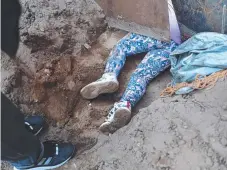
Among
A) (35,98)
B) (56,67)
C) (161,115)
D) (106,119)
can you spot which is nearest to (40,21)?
(56,67)

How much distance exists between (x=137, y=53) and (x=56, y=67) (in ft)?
2.02

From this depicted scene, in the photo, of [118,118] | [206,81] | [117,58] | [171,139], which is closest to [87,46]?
[117,58]

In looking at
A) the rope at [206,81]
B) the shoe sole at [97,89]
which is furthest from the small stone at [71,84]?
the rope at [206,81]

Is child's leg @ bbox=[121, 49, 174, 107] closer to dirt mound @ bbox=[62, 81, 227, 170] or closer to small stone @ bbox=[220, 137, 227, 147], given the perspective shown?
dirt mound @ bbox=[62, 81, 227, 170]

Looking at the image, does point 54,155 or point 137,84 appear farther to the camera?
point 137,84

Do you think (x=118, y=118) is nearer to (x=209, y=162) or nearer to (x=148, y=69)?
(x=148, y=69)

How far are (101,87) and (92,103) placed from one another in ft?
0.66

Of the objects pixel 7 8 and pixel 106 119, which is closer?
pixel 7 8

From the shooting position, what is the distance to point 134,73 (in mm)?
2713

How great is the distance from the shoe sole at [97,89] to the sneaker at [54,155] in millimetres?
434

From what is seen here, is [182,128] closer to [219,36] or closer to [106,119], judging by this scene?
[106,119]

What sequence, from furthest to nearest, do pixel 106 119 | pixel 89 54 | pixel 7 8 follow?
pixel 89 54, pixel 106 119, pixel 7 8

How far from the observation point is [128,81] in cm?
282

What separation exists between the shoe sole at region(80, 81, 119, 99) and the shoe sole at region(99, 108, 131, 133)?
0.82 feet
